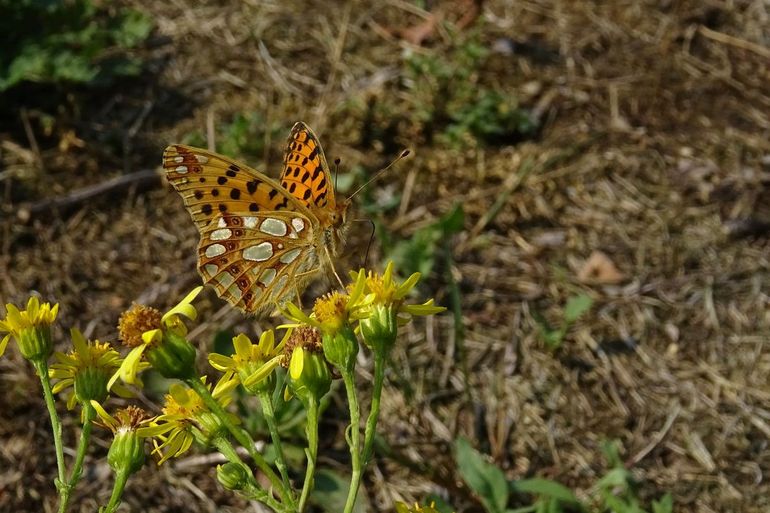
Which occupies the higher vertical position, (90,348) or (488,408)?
(90,348)

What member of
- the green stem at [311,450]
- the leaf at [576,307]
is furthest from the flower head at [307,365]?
the leaf at [576,307]

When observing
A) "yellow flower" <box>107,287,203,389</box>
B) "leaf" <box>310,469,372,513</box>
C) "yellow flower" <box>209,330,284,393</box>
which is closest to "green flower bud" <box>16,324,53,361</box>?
"yellow flower" <box>107,287,203,389</box>

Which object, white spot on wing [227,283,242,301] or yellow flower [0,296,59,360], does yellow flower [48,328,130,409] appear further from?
white spot on wing [227,283,242,301]

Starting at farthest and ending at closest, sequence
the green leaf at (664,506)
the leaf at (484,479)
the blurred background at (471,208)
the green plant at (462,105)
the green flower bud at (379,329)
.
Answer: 1. the green plant at (462,105)
2. the blurred background at (471,208)
3. the leaf at (484,479)
4. the green leaf at (664,506)
5. the green flower bud at (379,329)

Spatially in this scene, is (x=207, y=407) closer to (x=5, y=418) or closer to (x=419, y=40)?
(x=5, y=418)

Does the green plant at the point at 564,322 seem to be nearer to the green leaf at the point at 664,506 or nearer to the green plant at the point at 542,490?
the green plant at the point at 542,490

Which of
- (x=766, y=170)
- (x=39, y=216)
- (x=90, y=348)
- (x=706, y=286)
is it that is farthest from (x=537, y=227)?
(x=90, y=348)
